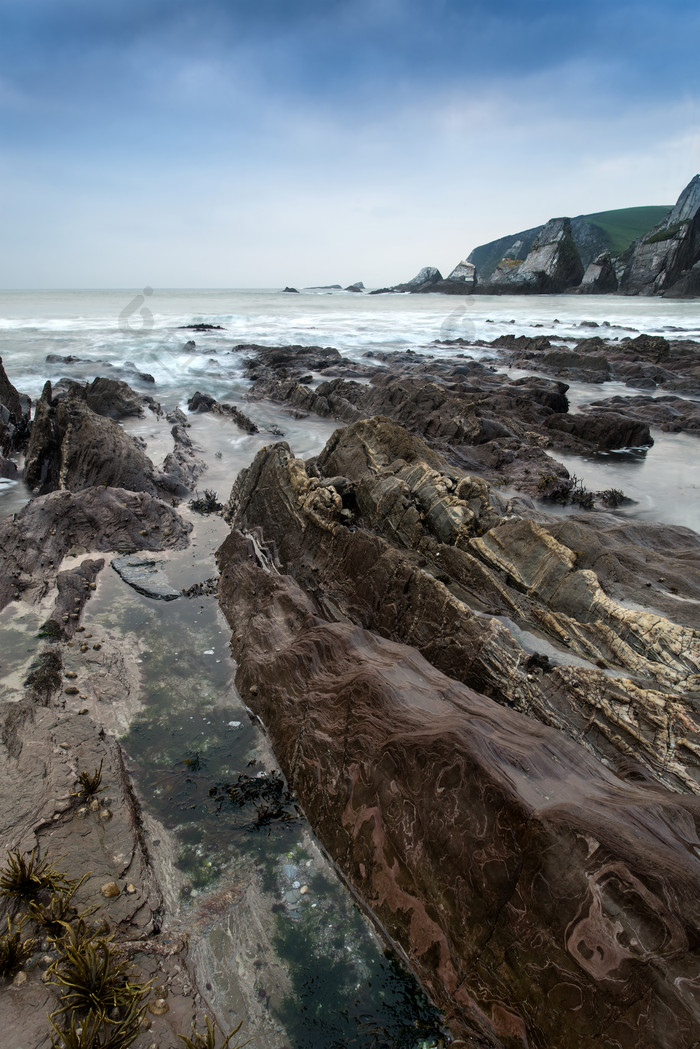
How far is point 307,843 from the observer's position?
4.75 m

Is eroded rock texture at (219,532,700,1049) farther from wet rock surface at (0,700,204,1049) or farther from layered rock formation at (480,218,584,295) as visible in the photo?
layered rock formation at (480,218,584,295)

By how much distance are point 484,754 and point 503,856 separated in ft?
2.10

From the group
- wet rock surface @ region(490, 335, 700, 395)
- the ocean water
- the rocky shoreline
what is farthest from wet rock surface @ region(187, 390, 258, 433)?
wet rock surface @ region(490, 335, 700, 395)

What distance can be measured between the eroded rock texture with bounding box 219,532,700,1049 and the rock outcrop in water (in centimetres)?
1

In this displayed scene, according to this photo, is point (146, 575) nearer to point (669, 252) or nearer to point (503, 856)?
point (503, 856)

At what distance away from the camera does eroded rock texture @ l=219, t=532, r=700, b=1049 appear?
2.97 metres

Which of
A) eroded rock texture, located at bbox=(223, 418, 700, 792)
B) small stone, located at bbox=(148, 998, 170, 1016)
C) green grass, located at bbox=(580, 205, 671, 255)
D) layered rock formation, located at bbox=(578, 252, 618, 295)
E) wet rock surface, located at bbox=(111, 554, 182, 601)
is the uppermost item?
green grass, located at bbox=(580, 205, 671, 255)

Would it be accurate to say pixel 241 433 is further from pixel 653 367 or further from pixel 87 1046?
pixel 653 367

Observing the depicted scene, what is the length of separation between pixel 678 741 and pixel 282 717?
12.2 feet

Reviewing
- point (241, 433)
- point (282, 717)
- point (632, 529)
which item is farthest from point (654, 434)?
point (282, 717)

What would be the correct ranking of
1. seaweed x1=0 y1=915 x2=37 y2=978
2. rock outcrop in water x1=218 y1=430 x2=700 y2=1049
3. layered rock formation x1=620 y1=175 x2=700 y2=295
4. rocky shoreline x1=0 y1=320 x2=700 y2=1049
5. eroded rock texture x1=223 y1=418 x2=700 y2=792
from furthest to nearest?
1. layered rock formation x1=620 y1=175 x2=700 y2=295
2. eroded rock texture x1=223 y1=418 x2=700 y2=792
3. seaweed x1=0 y1=915 x2=37 y2=978
4. rocky shoreline x1=0 y1=320 x2=700 y2=1049
5. rock outcrop in water x1=218 y1=430 x2=700 y2=1049

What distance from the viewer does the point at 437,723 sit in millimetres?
4449

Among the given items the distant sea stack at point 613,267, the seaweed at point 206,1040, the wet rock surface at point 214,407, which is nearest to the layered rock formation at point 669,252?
the distant sea stack at point 613,267

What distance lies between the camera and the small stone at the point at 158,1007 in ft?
10.8
